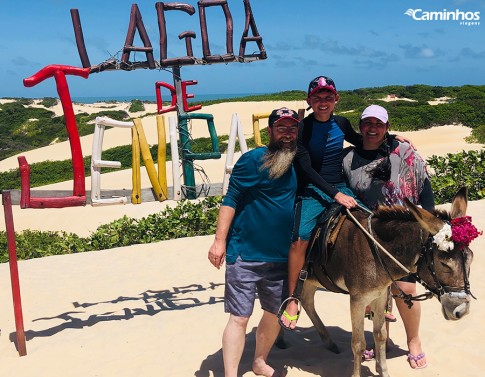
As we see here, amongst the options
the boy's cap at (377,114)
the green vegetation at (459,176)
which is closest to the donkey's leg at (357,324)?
the boy's cap at (377,114)

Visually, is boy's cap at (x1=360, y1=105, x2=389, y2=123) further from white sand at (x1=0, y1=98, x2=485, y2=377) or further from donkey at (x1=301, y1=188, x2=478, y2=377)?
white sand at (x1=0, y1=98, x2=485, y2=377)

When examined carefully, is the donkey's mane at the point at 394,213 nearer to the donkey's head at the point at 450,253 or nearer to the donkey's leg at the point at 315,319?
the donkey's head at the point at 450,253

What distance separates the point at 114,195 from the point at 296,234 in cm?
396


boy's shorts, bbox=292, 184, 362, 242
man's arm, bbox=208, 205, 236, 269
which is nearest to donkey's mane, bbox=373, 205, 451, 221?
boy's shorts, bbox=292, 184, 362, 242

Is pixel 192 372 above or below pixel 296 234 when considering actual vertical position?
below

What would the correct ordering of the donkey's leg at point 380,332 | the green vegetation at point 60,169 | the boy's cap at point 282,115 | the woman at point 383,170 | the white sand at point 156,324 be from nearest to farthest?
the boy's cap at point 282,115 < the woman at point 383,170 < the donkey's leg at point 380,332 < the white sand at point 156,324 < the green vegetation at point 60,169

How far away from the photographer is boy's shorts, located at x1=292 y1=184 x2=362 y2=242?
A: 427 cm

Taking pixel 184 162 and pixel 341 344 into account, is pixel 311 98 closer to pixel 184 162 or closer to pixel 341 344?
pixel 341 344

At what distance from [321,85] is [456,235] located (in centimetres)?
162

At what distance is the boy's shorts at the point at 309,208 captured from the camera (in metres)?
4.27

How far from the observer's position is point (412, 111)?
2847 cm

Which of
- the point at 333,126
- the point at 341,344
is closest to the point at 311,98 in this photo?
the point at 333,126

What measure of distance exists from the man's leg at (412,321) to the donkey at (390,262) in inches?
12.9

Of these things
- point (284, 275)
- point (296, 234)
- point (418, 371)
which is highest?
point (296, 234)
